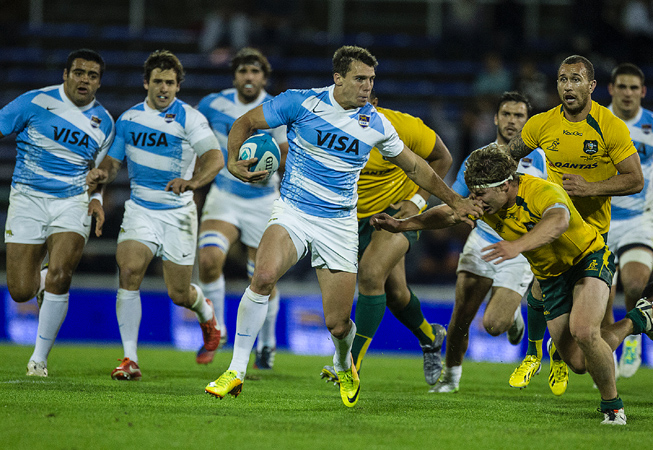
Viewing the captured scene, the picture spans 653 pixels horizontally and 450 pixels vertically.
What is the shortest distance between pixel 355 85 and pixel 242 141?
97 cm

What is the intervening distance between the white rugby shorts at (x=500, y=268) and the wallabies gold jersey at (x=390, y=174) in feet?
2.58

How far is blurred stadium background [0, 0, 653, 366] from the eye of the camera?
568 inches

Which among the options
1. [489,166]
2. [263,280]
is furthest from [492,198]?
[263,280]

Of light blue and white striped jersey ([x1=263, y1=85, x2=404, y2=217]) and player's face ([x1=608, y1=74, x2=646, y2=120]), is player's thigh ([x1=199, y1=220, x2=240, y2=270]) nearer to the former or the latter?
light blue and white striped jersey ([x1=263, y1=85, x2=404, y2=217])

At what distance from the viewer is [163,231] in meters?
7.89

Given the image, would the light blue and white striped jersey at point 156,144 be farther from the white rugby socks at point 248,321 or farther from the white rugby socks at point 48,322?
the white rugby socks at point 248,321

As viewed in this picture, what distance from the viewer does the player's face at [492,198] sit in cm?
543

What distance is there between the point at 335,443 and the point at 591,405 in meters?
3.14

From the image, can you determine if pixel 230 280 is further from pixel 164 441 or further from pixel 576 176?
pixel 164 441

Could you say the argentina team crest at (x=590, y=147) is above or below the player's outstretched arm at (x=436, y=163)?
above

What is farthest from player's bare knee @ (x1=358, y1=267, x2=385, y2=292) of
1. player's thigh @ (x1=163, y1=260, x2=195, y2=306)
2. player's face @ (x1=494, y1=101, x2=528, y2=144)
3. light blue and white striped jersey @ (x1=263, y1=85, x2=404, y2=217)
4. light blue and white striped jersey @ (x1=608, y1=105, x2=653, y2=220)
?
light blue and white striped jersey @ (x1=608, y1=105, x2=653, y2=220)

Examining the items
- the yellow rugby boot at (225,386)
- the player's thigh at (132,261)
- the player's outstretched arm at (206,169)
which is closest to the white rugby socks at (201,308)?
the player's thigh at (132,261)

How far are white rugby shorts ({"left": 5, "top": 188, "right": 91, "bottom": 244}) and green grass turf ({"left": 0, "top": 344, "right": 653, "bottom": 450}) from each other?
4.27 feet

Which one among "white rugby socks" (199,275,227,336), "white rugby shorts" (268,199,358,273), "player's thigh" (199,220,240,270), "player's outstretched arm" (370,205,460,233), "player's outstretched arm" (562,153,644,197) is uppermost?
"player's outstretched arm" (562,153,644,197)
